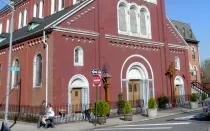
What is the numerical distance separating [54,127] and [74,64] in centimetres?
610

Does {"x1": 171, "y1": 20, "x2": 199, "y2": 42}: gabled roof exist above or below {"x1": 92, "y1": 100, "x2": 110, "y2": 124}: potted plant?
above

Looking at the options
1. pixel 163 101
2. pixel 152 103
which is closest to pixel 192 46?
pixel 163 101

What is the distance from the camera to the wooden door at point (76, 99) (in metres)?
19.4

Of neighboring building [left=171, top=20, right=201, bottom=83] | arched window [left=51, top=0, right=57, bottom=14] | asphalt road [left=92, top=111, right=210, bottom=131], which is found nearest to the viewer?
asphalt road [left=92, top=111, right=210, bottom=131]

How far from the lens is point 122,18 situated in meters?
24.2

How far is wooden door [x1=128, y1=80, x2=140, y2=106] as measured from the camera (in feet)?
77.5

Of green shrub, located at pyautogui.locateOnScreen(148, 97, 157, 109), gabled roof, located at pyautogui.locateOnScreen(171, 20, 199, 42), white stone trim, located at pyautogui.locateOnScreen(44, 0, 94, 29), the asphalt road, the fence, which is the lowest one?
the asphalt road

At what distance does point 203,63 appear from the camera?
69500 millimetres

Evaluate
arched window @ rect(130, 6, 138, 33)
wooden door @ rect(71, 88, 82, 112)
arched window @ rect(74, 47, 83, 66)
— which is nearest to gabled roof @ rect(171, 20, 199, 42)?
arched window @ rect(130, 6, 138, 33)

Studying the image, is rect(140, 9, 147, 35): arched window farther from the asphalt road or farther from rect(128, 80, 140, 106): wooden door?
the asphalt road

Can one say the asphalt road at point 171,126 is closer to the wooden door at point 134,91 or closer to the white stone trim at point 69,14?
the wooden door at point 134,91

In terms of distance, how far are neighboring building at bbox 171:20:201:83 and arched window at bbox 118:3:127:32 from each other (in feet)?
73.5

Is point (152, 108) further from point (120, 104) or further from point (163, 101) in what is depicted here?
point (163, 101)

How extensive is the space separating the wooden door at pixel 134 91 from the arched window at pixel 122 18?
18.2ft
